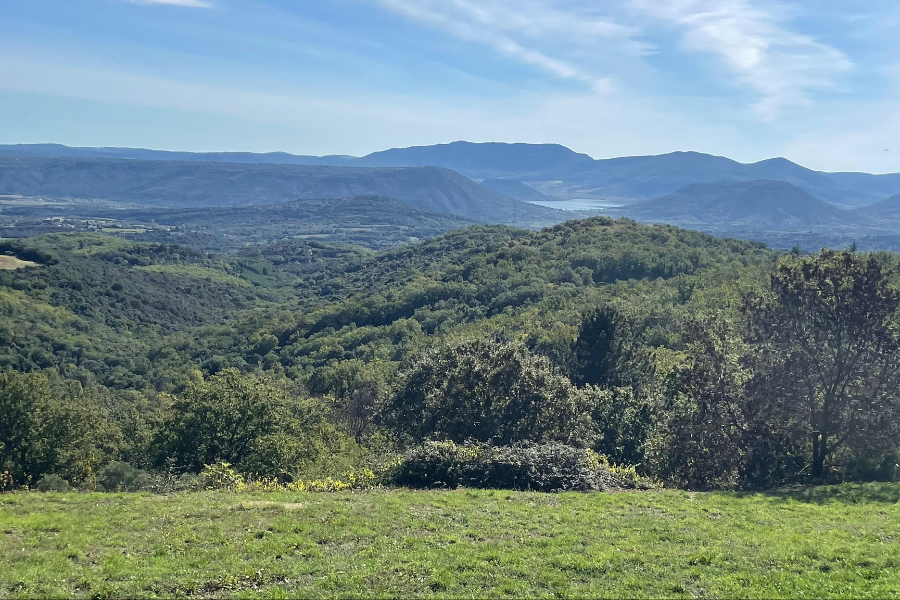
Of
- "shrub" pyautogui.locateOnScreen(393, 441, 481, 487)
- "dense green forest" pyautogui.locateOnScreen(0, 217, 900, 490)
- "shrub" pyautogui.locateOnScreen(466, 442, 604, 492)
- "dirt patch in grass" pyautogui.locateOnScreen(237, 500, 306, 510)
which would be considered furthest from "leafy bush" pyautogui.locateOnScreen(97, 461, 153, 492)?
"shrub" pyautogui.locateOnScreen(466, 442, 604, 492)

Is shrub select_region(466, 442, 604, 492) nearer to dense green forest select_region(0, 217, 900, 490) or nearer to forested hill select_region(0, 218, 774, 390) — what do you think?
dense green forest select_region(0, 217, 900, 490)

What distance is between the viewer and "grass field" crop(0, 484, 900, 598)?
40.6ft

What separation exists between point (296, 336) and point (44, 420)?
9269cm

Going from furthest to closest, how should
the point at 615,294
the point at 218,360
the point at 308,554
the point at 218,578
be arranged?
the point at 218,360
the point at 615,294
the point at 308,554
the point at 218,578

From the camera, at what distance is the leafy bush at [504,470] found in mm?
23250

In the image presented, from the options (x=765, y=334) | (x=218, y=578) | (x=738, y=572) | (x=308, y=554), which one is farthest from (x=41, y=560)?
(x=765, y=334)

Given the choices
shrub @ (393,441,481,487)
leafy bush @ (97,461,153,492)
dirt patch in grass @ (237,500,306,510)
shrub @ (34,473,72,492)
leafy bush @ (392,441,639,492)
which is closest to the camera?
dirt patch in grass @ (237,500,306,510)

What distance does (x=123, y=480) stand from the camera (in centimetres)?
2405

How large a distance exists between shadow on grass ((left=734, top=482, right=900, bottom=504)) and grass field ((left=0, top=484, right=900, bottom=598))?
284mm

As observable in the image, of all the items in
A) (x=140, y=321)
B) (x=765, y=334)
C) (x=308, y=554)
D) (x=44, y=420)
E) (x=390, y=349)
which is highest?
(x=765, y=334)

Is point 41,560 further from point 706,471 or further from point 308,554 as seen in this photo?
point 706,471

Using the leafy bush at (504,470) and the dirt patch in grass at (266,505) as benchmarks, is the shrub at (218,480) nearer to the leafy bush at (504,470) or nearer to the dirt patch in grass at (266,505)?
the dirt patch in grass at (266,505)

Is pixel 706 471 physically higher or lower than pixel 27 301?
higher

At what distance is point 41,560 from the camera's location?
13.3 metres
